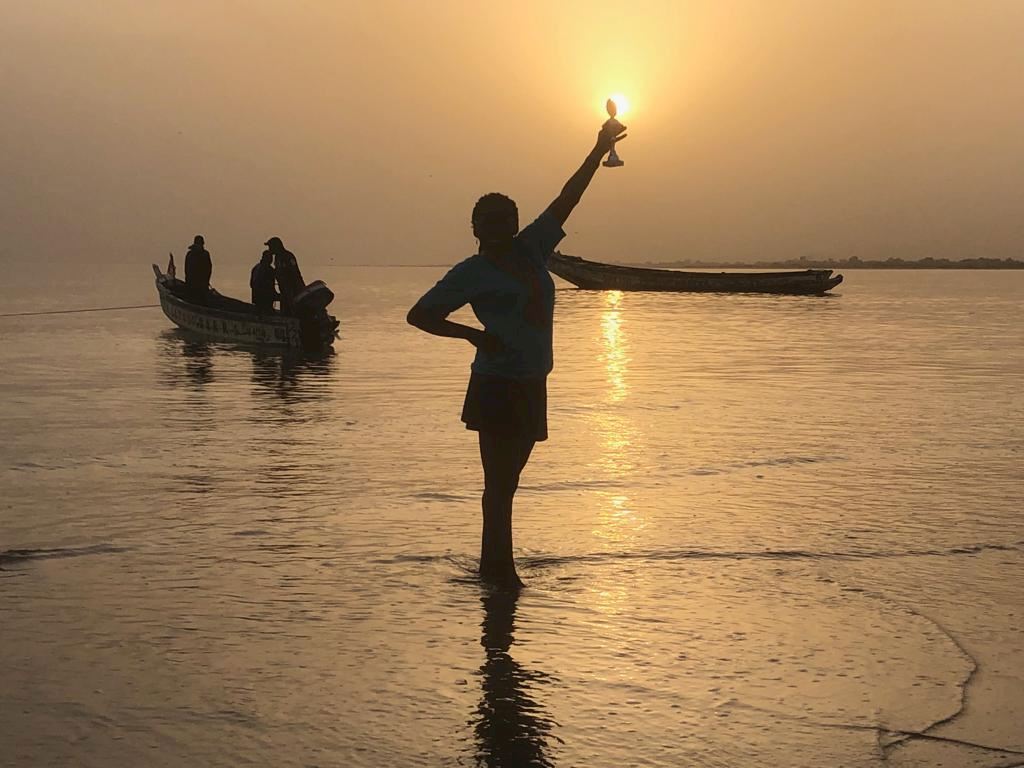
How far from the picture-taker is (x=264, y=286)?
26594 mm

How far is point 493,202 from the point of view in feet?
20.0

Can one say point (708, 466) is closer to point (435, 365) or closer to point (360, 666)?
point (360, 666)

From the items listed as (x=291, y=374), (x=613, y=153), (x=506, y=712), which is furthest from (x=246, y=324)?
(x=506, y=712)

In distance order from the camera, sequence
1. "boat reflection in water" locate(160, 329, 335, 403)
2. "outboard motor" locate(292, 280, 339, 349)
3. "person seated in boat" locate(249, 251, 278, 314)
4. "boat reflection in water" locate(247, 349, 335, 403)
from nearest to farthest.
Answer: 1. "boat reflection in water" locate(247, 349, 335, 403)
2. "boat reflection in water" locate(160, 329, 335, 403)
3. "outboard motor" locate(292, 280, 339, 349)
4. "person seated in boat" locate(249, 251, 278, 314)

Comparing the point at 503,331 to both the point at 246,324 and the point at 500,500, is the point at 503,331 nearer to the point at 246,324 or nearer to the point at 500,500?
the point at 500,500

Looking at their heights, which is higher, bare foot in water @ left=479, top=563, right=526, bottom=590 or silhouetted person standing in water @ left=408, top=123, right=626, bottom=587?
silhouetted person standing in water @ left=408, top=123, right=626, bottom=587

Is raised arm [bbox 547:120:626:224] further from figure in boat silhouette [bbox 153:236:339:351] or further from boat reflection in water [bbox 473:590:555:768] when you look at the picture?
figure in boat silhouette [bbox 153:236:339:351]

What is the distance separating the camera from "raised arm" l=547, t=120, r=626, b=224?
20.5 ft

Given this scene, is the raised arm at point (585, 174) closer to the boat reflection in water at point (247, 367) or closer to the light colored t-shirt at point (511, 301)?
the light colored t-shirt at point (511, 301)

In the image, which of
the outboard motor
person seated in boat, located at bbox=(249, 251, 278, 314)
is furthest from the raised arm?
person seated in boat, located at bbox=(249, 251, 278, 314)

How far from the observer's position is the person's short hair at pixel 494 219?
606 cm

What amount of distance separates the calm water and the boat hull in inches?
2674

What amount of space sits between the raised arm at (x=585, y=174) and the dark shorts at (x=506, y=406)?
0.77 metres

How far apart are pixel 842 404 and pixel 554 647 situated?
11065mm
